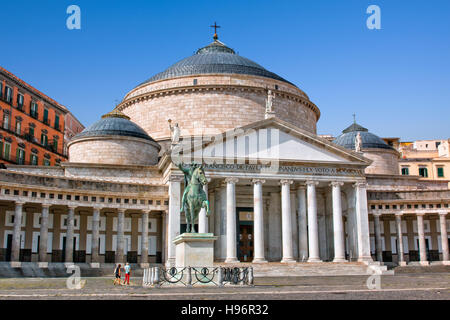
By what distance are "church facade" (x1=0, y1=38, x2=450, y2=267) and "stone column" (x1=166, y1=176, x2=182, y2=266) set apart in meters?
0.09

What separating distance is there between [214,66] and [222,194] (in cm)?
1813

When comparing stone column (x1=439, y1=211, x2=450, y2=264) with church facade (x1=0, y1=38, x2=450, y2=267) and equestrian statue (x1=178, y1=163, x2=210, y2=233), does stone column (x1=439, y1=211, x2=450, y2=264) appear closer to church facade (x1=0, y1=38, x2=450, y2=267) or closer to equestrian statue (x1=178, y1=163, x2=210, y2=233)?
church facade (x1=0, y1=38, x2=450, y2=267)

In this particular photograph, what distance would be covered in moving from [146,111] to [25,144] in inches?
571

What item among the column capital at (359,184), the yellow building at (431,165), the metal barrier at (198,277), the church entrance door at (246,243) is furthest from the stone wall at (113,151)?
the yellow building at (431,165)

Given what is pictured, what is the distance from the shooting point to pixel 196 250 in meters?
24.1

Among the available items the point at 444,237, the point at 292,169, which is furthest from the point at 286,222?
the point at 444,237

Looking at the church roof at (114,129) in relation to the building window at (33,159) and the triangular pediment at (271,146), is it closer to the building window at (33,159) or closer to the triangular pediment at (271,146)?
the triangular pediment at (271,146)

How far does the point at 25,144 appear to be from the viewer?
2324 inches

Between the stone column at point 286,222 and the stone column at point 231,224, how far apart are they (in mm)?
3914

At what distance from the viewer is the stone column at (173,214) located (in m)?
39.3

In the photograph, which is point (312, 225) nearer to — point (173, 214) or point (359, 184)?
point (359, 184)
